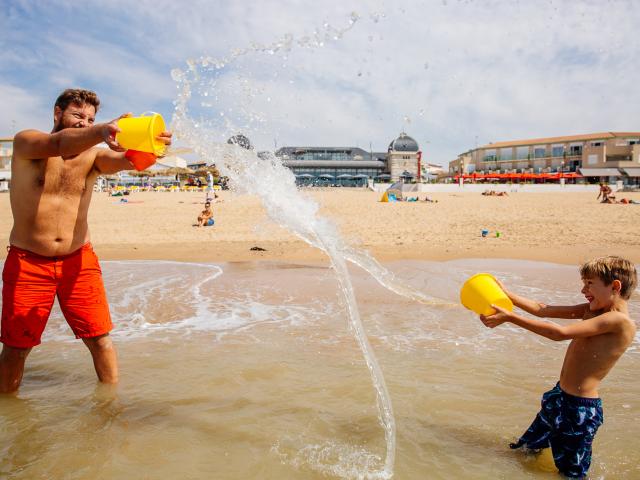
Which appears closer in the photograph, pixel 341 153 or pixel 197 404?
pixel 197 404

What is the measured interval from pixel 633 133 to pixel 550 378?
84932 mm

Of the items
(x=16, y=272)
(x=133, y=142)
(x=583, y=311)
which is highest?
(x=133, y=142)

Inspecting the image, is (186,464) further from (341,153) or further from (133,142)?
(341,153)

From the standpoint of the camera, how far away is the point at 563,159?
247 feet

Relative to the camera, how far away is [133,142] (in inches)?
97.3

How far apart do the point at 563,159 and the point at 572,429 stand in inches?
3270

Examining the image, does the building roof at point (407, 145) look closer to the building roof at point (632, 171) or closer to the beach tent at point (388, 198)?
the building roof at point (632, 171)

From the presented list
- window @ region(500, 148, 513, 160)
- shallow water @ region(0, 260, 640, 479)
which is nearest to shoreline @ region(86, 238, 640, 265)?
shallow water @ region(0, 260, 640, 479)

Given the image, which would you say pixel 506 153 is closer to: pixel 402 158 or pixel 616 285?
pixel 402 158

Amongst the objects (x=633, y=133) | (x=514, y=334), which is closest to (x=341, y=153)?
(x=633, y=133)

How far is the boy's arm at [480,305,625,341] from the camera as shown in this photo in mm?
2193

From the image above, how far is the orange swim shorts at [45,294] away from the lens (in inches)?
112

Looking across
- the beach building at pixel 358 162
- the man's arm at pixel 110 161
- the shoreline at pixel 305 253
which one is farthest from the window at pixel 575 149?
the man's arm at pixel 110 161

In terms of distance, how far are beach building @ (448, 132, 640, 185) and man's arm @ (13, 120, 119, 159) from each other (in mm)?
63867
